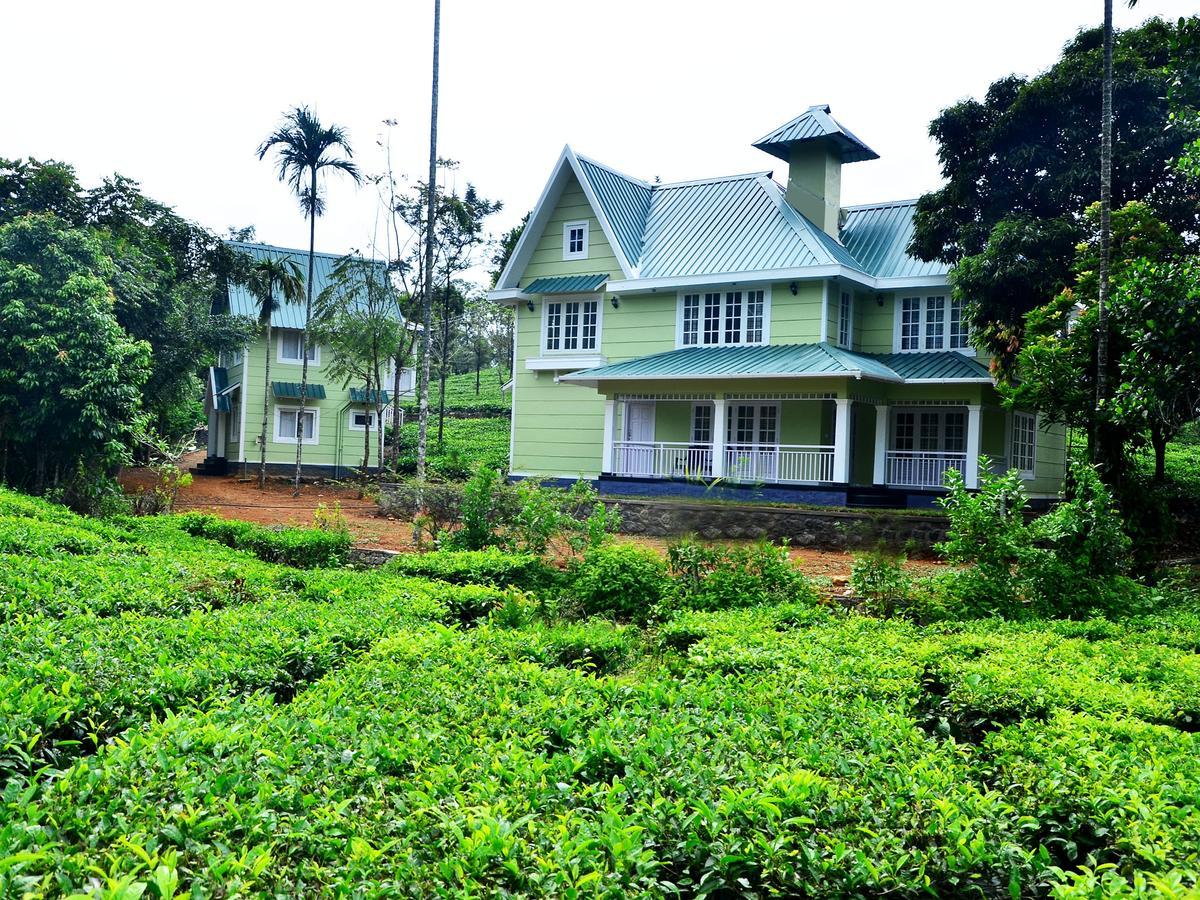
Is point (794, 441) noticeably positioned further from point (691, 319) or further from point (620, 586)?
point (620, 586)

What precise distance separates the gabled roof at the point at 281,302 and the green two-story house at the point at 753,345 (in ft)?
25.2

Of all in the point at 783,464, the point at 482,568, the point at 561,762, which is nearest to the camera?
the point at 561,762

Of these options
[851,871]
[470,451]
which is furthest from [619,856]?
[470,451]

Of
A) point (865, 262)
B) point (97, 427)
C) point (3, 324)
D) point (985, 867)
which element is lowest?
point (985, 867)

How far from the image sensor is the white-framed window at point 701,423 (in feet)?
83.7

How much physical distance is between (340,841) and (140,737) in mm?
1248

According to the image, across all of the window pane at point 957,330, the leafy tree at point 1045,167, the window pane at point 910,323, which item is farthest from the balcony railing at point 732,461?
the leafy tree at point 1045,167

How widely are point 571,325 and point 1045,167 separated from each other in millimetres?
12452

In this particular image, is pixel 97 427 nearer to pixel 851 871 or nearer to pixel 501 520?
pixel 501 520

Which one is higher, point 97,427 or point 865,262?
point 865,262

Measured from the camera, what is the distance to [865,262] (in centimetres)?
2541

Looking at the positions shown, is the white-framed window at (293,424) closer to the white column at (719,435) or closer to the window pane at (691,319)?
the window pane at (691,319)

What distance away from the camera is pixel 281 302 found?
3566cm

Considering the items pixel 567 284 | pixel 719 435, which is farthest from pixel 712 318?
pixel 567 284
